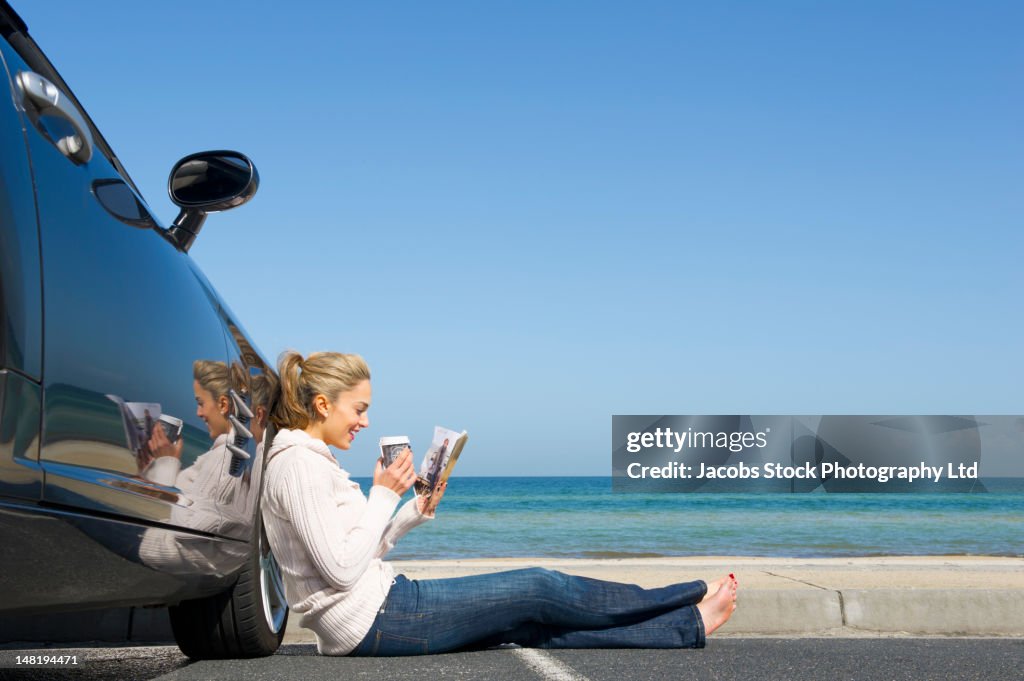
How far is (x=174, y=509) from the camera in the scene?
2969 millimetres

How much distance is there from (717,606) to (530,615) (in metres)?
0.80

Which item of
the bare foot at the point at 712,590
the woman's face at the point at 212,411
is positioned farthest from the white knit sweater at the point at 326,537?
the bare foot at the point at 712,590

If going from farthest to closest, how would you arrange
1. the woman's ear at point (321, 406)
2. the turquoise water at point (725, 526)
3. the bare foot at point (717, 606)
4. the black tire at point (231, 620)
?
1. the turquoise water at point (725, 526)
2. the bare foot at point (717, 606)
3. the black tire at point (231, 620)
4. the woman's ear at point (321, 406)

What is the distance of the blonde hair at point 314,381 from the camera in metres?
4.01

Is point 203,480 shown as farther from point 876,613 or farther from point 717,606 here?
point 876,613

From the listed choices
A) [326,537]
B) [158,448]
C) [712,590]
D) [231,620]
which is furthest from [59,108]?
[712,590]

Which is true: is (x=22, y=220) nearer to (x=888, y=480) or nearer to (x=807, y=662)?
(x=807, y=662)

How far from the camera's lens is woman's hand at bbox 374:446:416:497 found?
3.88m

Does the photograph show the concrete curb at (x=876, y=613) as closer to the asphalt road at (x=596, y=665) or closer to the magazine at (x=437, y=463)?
the asphalt road at (x=596, y=665)

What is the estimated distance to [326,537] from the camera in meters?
3.75

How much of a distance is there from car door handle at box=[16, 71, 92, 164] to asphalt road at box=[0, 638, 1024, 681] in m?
2.13

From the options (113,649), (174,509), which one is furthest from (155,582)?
(113,649)

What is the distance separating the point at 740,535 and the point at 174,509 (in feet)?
85.4

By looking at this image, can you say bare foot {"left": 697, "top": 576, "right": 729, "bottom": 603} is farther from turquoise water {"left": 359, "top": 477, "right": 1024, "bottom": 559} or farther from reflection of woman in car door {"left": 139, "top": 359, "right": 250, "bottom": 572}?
turquoise water {"left": 359, "top": 477, "right": 1024, "bottom": 559}
